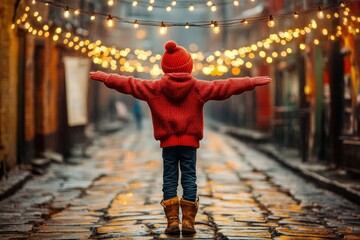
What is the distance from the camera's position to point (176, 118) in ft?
31.8

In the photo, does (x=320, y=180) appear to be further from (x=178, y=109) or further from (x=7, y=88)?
(x=178, y=109)

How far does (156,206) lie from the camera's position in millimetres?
12695

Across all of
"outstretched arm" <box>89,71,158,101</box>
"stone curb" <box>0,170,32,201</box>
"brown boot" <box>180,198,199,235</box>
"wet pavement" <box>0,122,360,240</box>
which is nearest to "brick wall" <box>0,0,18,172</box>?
"stone curb" <box>0,170,32,201</box>

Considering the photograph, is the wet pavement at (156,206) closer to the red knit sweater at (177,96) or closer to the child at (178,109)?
the child at (178,109)

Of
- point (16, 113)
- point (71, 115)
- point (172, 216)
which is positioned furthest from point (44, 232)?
point (71, 115)

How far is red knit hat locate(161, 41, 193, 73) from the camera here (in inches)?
386

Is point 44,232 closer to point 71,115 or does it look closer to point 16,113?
point 16,113

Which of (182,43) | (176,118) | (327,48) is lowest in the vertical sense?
(176,118)

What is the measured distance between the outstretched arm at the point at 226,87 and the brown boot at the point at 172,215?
3.83 feet

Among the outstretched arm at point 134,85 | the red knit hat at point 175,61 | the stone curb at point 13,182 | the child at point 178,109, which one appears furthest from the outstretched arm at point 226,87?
the stone curb at point 13,182

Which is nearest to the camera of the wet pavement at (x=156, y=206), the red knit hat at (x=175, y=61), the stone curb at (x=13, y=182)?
the red knit hat at (x=175, y=61)

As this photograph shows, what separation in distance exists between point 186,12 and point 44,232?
117m

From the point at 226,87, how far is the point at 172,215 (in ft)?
4.91

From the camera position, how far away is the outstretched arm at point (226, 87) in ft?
31.7
